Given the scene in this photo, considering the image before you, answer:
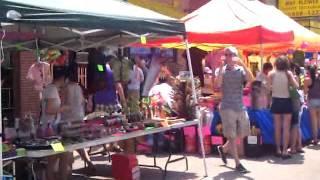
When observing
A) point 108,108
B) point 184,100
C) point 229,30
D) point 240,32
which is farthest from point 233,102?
point 229,30

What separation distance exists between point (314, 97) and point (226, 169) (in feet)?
11.2

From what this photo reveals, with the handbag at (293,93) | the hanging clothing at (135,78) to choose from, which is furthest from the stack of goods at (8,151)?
the hanging clothing at (135,78)

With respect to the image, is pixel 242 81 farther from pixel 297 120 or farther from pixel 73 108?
pixel 73 108

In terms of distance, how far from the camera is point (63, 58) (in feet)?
34.0

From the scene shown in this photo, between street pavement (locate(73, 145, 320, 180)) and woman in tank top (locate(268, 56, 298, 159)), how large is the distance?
41cm

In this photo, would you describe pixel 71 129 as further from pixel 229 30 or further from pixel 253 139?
pixel 229 30

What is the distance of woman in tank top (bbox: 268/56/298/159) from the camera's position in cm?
961

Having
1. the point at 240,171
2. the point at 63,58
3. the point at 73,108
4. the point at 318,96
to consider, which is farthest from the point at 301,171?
the point at 63,58

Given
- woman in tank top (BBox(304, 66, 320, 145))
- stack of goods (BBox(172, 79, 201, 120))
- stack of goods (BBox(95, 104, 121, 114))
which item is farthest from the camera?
woman in tank top (BBox(304, 66, 320, 145))

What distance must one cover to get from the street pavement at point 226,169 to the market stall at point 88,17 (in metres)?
1.23

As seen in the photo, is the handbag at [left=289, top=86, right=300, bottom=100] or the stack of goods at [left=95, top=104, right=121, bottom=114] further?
the handbag at [left=289, top=86, right=300, bottom=100]

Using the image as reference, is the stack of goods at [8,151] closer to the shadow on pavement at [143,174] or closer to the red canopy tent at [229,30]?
the shadow on pavement at [143,174]

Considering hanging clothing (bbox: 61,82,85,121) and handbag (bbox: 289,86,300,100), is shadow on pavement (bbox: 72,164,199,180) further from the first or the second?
handbag (bbox: 289,86,300,100)

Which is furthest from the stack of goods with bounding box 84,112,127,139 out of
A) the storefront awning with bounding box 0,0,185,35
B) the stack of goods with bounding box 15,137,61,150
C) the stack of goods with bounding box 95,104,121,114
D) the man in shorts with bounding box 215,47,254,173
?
the man in shorts with bounding box 215,47,254,173
